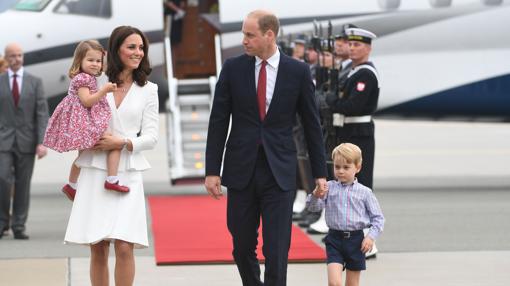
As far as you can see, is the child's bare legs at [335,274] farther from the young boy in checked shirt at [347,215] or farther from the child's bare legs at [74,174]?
the child's bare legs at [74,174]

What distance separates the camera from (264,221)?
7.88 meters

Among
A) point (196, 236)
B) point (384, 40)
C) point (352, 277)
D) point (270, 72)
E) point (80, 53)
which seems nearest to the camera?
point (270, 72)

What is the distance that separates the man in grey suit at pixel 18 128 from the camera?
12.7 meters

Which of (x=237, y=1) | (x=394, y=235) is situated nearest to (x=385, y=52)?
(x=237, y=1)

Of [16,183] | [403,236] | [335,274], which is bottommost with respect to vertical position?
[403,236]

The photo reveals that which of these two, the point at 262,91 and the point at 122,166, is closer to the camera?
the point at 262,91

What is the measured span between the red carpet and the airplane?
83.5 inches

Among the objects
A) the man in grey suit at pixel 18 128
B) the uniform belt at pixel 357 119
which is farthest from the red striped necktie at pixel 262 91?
the man in grey suit at pixel 18 128

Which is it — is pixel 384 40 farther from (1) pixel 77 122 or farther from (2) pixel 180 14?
(1) pixel 77 122

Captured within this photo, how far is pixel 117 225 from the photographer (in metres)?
7.95

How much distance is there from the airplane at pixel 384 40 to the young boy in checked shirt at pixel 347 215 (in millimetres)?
9235

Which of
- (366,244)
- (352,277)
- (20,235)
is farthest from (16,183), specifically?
(366,244)

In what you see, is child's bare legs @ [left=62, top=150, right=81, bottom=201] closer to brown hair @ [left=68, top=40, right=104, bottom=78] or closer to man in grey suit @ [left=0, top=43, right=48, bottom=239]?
brown hair @ [left=68, top=40, right=104, bottom=78]

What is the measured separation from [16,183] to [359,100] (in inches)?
145
